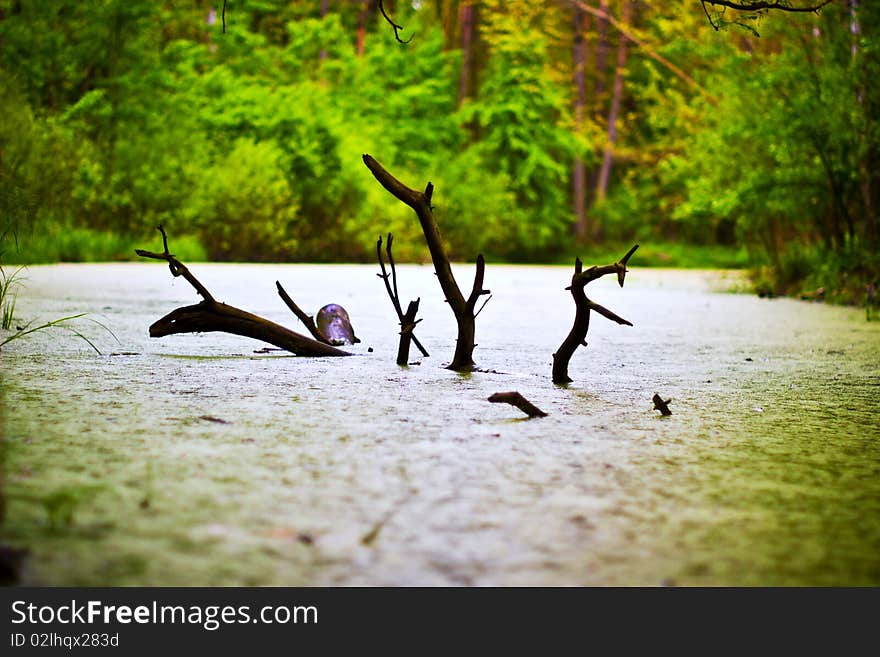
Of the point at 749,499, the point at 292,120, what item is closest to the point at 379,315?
the point at 749,499

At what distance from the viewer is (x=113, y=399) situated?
2.30 metres

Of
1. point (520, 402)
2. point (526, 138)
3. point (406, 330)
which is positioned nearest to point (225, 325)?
point (406, 330)

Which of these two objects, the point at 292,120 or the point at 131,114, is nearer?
the point at 131,114

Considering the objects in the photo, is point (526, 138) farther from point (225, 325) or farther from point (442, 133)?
point (225, 325)

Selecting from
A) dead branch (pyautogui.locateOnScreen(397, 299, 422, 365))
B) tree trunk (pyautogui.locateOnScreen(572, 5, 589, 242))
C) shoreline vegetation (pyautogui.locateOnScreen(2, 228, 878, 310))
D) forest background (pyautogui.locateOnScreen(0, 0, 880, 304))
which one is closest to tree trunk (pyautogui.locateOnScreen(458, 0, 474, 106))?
forest background (pyautogui.locateOnScreen(0, 0, 880, 304))

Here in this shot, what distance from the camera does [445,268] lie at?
304cm

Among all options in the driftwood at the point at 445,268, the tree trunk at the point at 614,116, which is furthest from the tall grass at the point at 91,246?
the tree trunk at the point at 614,116

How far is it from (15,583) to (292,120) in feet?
51.3

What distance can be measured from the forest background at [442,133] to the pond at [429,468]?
3.15 feet

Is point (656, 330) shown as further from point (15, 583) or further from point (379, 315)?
point (15, 583)

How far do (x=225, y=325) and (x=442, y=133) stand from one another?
18.8 meters

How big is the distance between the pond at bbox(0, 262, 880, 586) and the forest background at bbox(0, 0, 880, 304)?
3.15 ft

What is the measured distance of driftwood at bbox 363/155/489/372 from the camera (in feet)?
9.30

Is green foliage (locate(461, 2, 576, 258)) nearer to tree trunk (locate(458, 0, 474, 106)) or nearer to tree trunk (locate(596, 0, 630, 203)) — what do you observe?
tree trunk (locate(458, 0, 474, 106))
